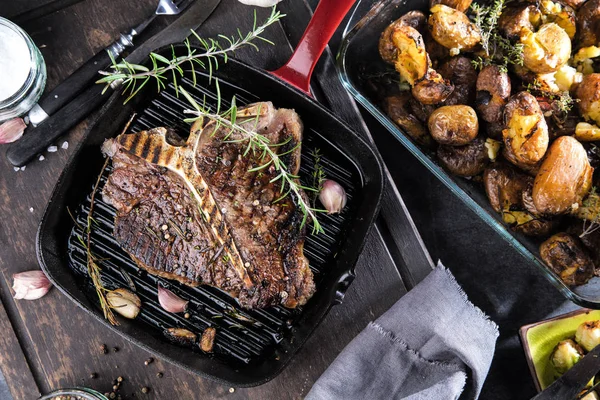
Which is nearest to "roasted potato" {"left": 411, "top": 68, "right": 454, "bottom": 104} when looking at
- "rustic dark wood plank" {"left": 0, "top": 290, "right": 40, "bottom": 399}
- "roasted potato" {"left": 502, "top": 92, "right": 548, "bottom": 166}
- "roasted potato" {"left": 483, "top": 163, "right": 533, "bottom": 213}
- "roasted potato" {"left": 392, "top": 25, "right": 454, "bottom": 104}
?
"roasted potato" {"left": 392, "top": 25, "right": 454, "bottom": 104}

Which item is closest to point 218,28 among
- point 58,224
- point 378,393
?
point 58,224

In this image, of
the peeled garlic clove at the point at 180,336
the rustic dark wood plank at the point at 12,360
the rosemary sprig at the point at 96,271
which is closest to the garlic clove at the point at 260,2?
the rosemary sprig at the point at 96,271

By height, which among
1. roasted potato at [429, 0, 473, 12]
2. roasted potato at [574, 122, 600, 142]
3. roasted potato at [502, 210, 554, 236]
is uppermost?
roasted potato at [429, 0, 473, 12]

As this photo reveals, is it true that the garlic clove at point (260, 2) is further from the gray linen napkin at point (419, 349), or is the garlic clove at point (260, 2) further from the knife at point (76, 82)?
the gray linen napkin at point (419, 349)

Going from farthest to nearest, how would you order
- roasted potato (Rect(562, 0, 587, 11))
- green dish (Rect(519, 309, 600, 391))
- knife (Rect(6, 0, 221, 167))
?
green dish (Rect(519, 309, 600, 391)) < knife (Rect(6, 0, 221, 167)) < roasted potato (Rect(562, 0, 587, 11))

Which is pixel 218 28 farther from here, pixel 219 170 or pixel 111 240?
pixel 111 240

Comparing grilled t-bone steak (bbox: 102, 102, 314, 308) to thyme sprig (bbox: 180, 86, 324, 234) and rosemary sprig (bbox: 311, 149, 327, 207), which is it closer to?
thyme sprig (bbox: 180, 86, 324, 234)

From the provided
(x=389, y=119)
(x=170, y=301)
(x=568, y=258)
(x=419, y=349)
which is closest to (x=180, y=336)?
(x=170, y=301)
